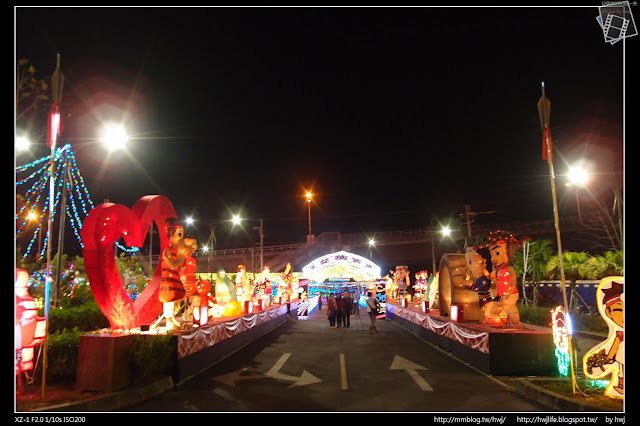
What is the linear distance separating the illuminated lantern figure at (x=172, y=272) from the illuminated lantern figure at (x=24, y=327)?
371 centimetres

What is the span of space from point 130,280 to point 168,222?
586 inches

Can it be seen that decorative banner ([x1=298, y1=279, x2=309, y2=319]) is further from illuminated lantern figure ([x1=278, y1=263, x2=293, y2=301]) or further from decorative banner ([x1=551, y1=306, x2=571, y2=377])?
decorative banner ([x1=551, y1=306, x2=571, y2=377])

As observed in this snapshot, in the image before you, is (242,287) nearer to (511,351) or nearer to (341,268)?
(511,351)

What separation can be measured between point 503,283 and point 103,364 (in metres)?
8.88

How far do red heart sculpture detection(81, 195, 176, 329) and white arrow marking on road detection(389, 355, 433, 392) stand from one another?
627 centimetres

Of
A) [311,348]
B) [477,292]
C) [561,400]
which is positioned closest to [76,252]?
[311,348]

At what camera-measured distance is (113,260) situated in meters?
9.91


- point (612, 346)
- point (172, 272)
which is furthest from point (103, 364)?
point (612, 346)

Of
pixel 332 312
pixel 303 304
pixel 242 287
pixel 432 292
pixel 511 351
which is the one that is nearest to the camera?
pixel 511 351

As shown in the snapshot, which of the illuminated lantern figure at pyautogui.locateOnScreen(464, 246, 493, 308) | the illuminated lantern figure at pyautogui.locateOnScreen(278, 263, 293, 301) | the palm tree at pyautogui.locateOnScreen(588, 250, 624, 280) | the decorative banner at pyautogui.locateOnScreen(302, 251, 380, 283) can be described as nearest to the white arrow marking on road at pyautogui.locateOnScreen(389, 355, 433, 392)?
the illuminated lantern figure at pyautogui.locateOnScreen(464, 246, 493, 308)

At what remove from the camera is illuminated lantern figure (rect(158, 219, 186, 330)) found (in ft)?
35.5

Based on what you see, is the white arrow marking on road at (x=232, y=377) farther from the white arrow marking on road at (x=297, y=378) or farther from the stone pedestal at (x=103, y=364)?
the stone pedestal at (x=103, y=364)

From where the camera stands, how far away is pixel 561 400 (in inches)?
273

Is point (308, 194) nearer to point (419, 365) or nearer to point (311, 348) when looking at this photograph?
point (311, 348)
